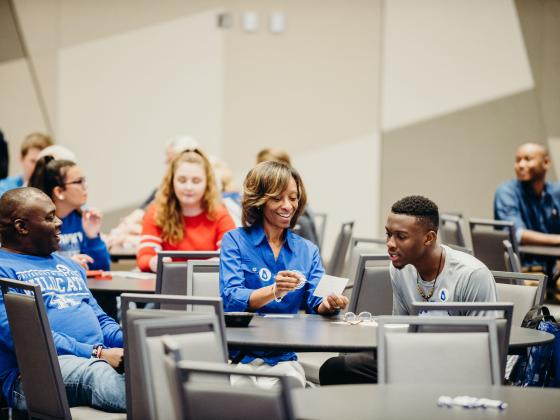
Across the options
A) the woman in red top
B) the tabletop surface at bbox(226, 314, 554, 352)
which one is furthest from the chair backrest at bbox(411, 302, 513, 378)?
the woman in red top

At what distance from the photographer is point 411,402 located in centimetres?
255

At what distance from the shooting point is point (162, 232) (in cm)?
545

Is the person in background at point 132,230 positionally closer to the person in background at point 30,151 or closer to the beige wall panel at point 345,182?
the person in background at point 30,151

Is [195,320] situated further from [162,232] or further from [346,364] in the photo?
[162,232]

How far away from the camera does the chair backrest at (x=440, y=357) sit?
290 cm

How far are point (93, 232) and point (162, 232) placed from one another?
40 centimetres

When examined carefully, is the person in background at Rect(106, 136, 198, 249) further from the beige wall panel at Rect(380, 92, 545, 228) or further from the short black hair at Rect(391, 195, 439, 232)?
the short black hair at Rect(391, 195, 439, 232)

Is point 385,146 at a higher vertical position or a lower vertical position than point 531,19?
lower

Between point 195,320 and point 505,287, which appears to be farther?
point 505,287

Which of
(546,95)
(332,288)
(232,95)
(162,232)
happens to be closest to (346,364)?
(332,288)

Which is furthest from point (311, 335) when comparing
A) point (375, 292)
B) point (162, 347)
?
point (375, 292)

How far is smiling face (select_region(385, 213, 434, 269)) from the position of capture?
376 centimetres

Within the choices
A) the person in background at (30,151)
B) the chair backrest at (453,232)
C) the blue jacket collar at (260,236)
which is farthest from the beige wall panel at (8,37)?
the blue jacket collar at (260,236)

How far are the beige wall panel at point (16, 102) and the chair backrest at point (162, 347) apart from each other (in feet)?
22.8
